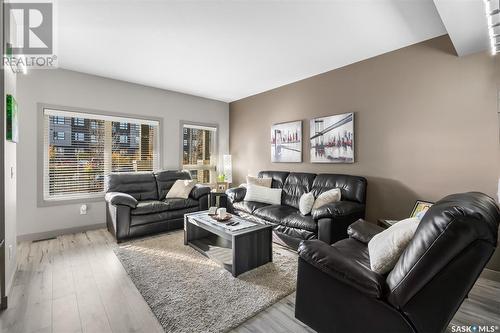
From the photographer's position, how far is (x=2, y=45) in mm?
1838

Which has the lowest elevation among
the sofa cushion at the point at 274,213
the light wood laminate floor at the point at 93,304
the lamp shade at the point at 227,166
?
the light wood laminate floor at the point at 93,304

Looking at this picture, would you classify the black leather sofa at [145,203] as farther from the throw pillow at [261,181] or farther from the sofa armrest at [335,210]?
the sofa armrest at [335,210]

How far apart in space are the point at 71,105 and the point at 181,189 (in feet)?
7.24

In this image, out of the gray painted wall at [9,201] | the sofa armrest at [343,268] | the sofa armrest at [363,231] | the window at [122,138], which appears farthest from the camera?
the window at [122,138]

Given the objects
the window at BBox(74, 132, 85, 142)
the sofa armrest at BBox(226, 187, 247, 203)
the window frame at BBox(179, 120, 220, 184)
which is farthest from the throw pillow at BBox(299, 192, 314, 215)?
the window at BBox(74, 132, 85, 142)

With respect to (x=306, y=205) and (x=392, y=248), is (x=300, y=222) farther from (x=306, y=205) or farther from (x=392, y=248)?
(x=392, y=248)

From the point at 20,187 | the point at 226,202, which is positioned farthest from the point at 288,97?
the point at 20,187

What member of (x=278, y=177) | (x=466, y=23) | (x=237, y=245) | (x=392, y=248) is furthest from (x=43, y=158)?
(x=466, y=23)

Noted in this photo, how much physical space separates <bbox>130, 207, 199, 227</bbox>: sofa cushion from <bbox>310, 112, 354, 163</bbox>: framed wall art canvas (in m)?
2.38

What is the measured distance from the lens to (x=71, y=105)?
3807 millimetres

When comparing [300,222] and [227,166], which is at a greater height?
[227,166]

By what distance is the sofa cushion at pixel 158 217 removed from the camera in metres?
3.44

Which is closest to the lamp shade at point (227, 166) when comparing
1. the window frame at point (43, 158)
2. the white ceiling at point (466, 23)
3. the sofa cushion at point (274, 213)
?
the sofa cushion at point (274, 213)

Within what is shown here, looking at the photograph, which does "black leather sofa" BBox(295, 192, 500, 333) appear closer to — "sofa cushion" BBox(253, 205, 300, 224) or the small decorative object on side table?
"sofa cushion" BBox(253, 205, 300, 224)
